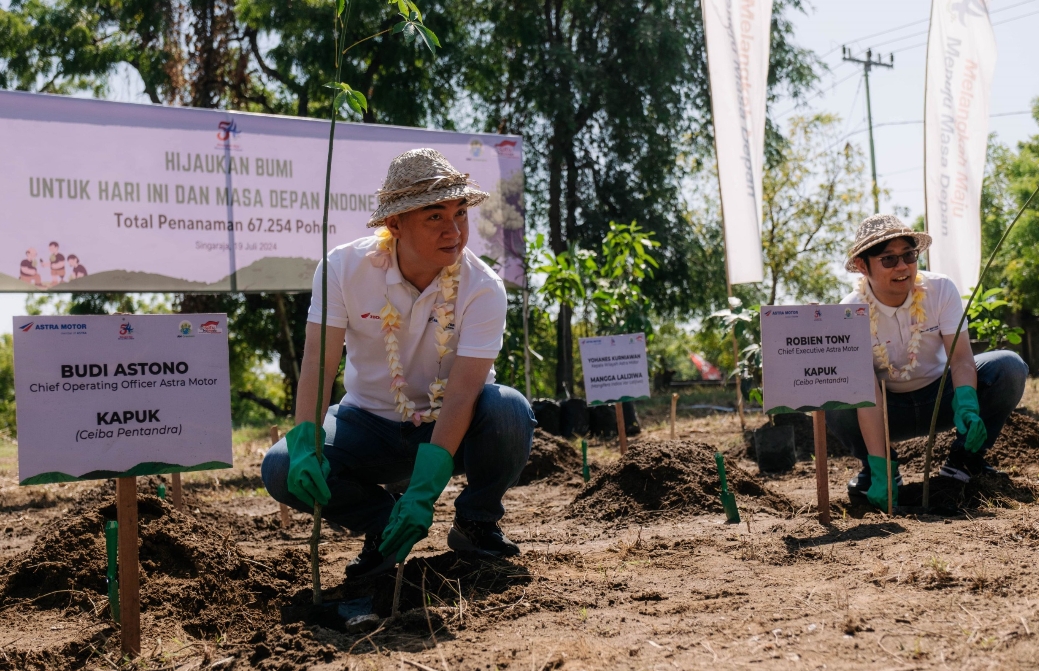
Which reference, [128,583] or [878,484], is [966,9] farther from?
[128,583]

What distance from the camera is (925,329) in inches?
145

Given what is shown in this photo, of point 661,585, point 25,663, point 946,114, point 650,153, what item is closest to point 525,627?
point 661,585

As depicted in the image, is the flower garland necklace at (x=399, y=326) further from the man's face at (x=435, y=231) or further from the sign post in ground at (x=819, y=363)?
the sign post in ground at (x=819, y=363)

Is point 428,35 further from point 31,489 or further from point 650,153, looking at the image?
point 650,153

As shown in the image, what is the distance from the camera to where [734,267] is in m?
6.93

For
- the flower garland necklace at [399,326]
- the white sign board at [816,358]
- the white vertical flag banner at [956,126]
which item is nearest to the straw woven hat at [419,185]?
the flower garland necklace at [399,326]

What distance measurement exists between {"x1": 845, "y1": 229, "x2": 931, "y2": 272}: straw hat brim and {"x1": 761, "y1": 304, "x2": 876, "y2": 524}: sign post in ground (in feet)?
1.05

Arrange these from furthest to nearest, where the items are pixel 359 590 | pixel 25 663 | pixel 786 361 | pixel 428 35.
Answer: pixel 786 361 → pixel 359 590 → pixel 428 35 → pixel 25 663

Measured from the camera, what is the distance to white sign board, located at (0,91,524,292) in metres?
5.45

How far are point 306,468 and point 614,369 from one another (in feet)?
12.5

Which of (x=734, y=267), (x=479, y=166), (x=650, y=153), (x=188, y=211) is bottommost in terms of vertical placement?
(x=734, y=267)

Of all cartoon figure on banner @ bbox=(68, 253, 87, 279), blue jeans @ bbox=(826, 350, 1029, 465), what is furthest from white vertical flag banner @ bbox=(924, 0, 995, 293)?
cartoon figure on banner @ bbox=(68, 253, 87, 279)

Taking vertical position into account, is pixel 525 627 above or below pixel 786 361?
below

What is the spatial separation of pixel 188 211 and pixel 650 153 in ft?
28.8
